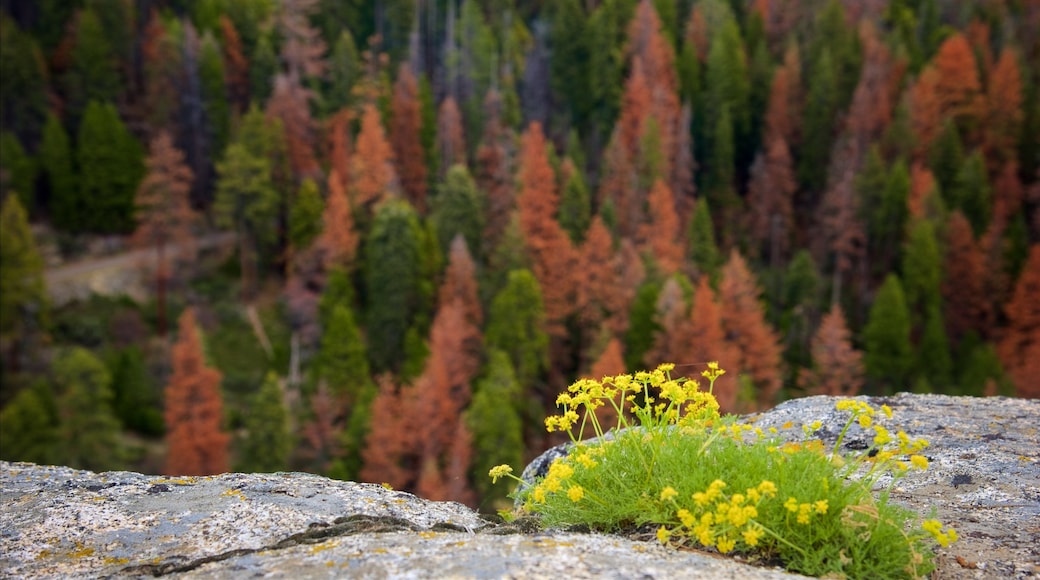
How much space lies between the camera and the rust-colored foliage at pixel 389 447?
38.8 m

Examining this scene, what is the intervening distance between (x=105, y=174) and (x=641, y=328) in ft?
122

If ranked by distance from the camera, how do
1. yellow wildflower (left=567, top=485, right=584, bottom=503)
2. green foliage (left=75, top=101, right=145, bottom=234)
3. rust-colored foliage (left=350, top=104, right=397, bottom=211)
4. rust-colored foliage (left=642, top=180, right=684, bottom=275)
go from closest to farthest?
yellow wildflower (left=567, top=485, right=584, bottom=503)
rust-colored foliage (left=350, top=104, right=397, bottom=211)
rust-colored foliage (left=642, top=180, right=684, bottom=275)
green foliage (left=75, top=101, right=145, bottom=234)

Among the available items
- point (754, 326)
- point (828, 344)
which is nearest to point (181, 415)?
point (754, 326)

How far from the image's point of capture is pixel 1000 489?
4961 millimetres

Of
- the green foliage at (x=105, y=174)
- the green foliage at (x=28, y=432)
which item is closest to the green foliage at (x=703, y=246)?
the green foliage at (x=105, y=174)

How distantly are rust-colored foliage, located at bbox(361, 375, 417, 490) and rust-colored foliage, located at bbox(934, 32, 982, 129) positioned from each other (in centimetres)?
5746

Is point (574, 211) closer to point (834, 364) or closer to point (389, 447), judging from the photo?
point (834, 364)

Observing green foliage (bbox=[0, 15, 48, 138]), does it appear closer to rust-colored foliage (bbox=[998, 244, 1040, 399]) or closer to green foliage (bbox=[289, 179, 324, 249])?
green foliage (bbox=[289, 179, 324, 249])

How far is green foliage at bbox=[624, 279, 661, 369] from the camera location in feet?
153

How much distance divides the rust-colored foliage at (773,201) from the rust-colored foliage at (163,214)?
42.4m

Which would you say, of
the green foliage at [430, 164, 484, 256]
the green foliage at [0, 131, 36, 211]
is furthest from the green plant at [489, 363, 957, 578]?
the green foliage at [0, 131, 36, 211]

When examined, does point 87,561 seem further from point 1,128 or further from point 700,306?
point 1,128

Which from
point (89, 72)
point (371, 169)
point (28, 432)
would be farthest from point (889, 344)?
point (89, 72)

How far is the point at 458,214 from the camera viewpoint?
5591 cm
